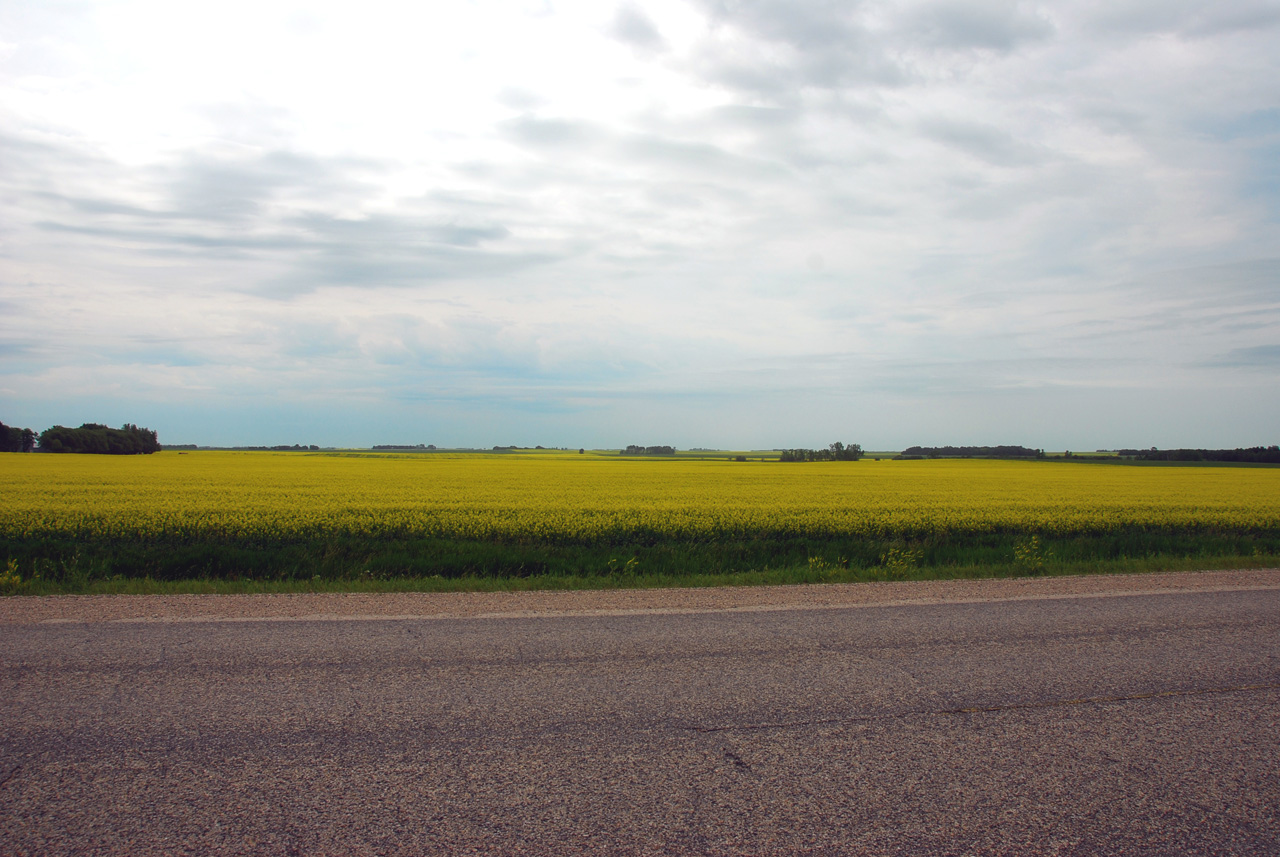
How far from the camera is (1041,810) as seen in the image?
3.71 m

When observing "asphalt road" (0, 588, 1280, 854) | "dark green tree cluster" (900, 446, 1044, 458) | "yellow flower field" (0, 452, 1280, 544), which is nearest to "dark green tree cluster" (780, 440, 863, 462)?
"dark green tree cluster" (900, 446, 1044, 458)

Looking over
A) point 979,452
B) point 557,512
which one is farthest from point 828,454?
point 557,512

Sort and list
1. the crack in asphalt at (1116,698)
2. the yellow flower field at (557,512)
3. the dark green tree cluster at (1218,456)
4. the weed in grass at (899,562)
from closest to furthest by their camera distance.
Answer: the crack in asphalt at (1116,698), the weed in grass at (899,562), the yellow flower field at (557,512), the dark green tree cluster at (1218,456)

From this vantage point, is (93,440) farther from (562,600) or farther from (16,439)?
(562,600)

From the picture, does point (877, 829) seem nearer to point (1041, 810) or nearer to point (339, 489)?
point (1041, 810)

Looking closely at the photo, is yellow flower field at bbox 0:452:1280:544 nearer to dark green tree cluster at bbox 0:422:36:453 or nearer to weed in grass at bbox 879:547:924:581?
weed in grass at bbox 879:547:924:581

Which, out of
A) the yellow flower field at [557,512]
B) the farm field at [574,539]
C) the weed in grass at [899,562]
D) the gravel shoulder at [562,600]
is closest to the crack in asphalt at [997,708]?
the gravel shoulder at [562,600]

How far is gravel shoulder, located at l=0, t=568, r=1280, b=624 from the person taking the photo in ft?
26.0

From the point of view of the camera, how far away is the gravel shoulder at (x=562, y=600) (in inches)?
313

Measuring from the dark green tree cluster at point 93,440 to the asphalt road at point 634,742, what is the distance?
79.7m

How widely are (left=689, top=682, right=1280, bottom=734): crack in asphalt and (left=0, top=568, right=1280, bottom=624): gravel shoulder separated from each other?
3.55 m

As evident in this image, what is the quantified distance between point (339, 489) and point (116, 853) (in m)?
25.2

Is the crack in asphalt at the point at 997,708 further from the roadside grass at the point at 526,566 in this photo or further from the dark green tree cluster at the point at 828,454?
the dark green tree cluster at the point at 828,454

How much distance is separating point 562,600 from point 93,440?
82865 millimetres
